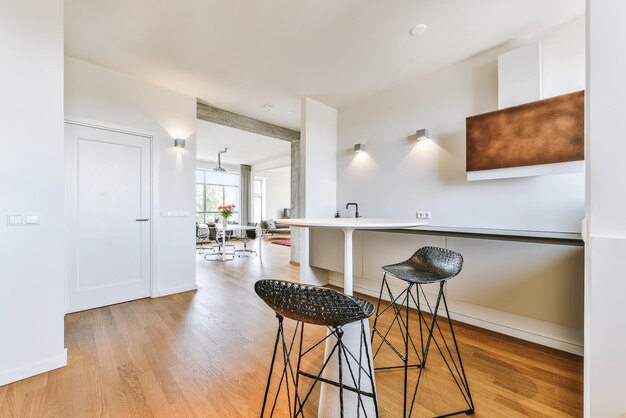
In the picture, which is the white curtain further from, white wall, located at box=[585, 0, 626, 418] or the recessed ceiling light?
white wall, located at box=[585, 0, 626, 418]

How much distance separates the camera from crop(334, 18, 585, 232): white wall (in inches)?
87.4

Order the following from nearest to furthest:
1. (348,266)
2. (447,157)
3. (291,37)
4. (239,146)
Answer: (348,266)
(291,37)
(447,157)
(239,146)

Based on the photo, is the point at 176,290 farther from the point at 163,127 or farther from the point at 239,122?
the point at 239,122

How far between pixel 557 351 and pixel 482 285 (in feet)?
2.25

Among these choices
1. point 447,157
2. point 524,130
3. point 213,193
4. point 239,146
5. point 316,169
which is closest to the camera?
point 524,130

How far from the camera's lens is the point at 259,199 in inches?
435

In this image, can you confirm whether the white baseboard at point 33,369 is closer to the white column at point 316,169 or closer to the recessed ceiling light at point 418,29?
the white column at point 316,169

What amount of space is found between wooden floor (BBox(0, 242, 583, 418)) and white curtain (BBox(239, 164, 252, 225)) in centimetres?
745

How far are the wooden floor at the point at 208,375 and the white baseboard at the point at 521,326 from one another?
9 centimetres

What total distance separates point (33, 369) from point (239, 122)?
3.85 m

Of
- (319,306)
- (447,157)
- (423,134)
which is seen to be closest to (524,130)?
(447,157)

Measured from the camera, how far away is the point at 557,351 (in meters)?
2.10

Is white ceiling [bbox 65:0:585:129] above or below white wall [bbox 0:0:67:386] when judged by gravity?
above

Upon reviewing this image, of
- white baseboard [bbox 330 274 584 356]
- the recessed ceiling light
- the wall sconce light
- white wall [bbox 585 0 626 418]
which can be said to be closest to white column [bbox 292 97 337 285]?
the wall sconce light
